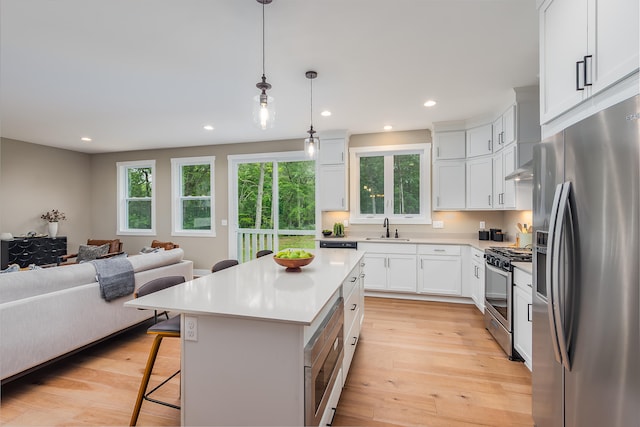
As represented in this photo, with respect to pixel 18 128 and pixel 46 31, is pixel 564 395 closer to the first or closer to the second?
pixel 46 31

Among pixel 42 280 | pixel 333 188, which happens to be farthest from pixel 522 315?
pixel 42 280

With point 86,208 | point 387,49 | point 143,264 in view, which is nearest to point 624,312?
point 387,49

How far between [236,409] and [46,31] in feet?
9.75

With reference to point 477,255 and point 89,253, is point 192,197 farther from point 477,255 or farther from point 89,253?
point 477,255

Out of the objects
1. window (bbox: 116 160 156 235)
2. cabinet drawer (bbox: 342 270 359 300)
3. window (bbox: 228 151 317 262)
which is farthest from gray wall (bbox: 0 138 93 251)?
cabinet drawer (bbox: 342 270 359 300)

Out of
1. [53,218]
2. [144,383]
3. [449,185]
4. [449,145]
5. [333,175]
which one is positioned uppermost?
[449,145]

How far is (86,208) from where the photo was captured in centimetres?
670

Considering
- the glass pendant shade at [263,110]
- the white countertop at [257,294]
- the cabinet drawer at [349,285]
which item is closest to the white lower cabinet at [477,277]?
the cabinet drawer at [349,285]

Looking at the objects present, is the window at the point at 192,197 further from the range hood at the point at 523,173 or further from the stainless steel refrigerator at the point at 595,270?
the stainless steel refrigerator at the point at 595,270

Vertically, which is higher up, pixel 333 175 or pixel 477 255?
pixel 333 175

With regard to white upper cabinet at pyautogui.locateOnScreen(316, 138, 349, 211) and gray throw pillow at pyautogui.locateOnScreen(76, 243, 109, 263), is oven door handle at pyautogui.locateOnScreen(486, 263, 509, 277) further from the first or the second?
gray throw pillow at pyautogui.locateOnScreen(76, 243, 109, 263)

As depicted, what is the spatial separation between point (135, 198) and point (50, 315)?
4887 millimetres

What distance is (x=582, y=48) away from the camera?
138cm

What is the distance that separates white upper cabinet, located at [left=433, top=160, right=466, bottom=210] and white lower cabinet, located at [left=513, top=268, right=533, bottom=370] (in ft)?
6.75
